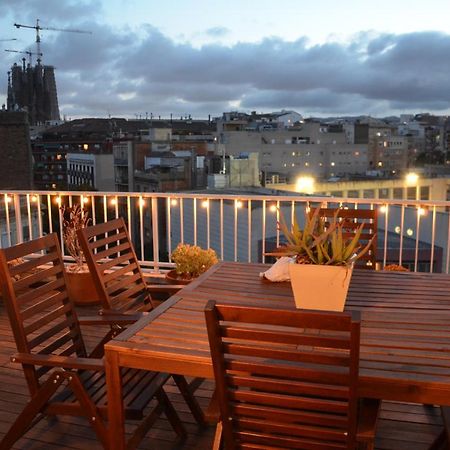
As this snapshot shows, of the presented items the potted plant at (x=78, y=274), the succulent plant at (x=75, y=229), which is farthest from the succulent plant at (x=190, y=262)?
the succulent plant at (x=75, y=229)

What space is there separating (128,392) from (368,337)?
114cm

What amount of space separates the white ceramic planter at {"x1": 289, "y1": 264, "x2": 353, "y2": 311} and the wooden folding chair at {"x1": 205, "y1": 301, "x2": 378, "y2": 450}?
20.1 inches

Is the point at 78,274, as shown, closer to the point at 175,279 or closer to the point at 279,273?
the point at 175,279

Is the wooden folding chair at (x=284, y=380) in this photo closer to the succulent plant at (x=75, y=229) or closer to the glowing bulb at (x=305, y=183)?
the succulent plant at (x=75, y=229)

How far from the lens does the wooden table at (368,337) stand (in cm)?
198

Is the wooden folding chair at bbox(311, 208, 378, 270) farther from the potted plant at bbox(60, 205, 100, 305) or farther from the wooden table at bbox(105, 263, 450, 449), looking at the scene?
the potted plant at bbox(60, 205, 100, 305)

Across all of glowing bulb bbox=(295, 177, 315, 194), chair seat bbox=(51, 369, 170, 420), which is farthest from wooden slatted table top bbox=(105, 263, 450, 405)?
glowing bulb bbox=(295, 177, 315, 194)

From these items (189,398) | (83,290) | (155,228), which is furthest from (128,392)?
(155,228)

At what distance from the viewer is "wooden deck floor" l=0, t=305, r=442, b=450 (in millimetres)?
3055

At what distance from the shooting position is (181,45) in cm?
5378

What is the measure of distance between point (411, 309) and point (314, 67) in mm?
55260

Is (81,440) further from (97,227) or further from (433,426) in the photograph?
(433,426)

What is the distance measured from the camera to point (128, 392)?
2719 mm

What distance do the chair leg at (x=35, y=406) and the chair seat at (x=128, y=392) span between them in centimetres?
6
